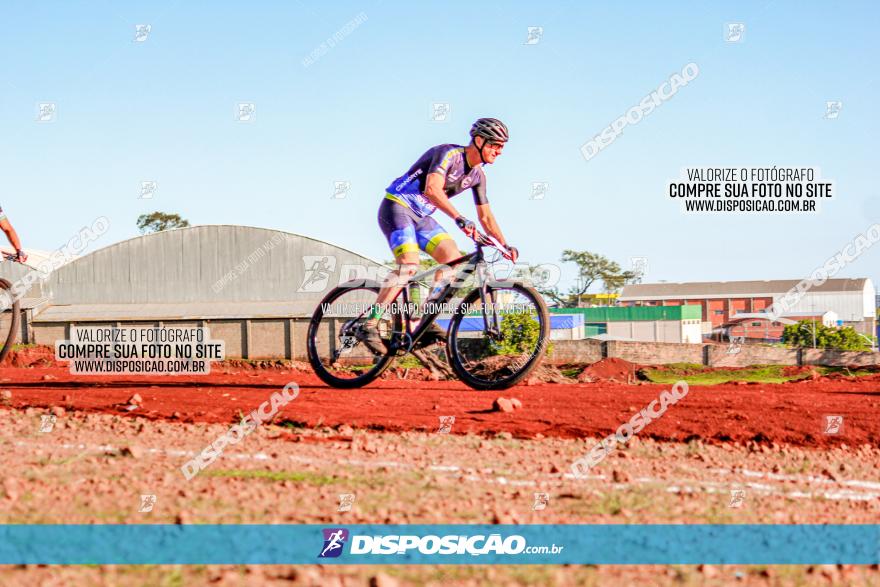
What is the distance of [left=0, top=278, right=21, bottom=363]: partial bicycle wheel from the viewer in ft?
39.5

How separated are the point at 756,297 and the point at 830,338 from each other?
177ft

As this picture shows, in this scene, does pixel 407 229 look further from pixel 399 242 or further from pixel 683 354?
pixel 683 354

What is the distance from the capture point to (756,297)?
10719 cm

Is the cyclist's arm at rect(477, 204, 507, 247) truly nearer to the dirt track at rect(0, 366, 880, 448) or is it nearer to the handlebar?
the handlebar

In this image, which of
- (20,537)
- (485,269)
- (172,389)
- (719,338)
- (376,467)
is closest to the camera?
(20,537)

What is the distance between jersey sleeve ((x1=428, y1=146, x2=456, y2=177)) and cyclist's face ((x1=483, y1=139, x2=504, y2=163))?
36 cm

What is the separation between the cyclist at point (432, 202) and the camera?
28.8ft

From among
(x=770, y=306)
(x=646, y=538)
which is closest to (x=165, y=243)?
(x=646, y=538)

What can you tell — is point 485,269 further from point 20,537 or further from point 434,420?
point 20,537

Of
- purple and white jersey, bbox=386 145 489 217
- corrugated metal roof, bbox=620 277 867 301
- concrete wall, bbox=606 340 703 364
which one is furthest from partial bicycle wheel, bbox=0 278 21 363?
corrugated metal roof, bbox=620 277 867 301

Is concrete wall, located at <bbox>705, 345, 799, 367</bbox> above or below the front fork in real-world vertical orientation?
below

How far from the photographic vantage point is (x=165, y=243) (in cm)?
4816

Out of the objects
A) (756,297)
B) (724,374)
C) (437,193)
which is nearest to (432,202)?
(437,193)

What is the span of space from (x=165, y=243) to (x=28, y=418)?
42387 millimetres
